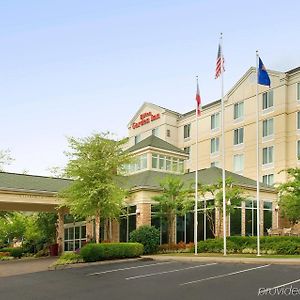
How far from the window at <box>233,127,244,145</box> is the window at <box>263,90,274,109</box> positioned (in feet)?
14.7

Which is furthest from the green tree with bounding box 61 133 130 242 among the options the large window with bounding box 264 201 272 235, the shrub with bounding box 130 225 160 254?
the large window with bounding box 264 201 272 235

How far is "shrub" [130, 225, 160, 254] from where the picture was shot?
3030 centimetres

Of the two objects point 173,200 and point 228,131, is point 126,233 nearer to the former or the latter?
point 173,200

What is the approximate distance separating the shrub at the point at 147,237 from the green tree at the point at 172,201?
228 centimetres

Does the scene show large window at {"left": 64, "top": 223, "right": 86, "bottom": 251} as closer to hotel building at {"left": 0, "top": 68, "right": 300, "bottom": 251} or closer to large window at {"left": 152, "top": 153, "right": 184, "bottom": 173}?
hotel building at {"left": 0, "top": 68, "right": 300, "bottom": 251}

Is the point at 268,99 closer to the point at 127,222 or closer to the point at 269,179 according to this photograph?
the point at 269,179

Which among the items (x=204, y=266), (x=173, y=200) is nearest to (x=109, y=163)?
(x=173, y=200)

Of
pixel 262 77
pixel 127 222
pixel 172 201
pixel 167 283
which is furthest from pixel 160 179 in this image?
pixel 167 283

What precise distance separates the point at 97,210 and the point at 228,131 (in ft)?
94.9

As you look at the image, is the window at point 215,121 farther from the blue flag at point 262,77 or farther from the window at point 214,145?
the blue flag at point 262,77

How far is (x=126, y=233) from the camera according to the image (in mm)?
34844

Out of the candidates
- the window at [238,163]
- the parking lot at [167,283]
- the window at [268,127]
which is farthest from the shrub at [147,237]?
the window at [238,163]

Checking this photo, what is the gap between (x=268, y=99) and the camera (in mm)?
50219

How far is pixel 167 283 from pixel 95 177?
50.6 ft
